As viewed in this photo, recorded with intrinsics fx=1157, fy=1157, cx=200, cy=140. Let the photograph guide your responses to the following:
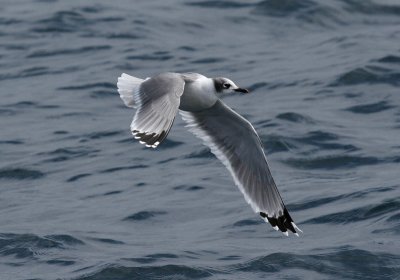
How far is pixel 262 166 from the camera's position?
8867 millimetres

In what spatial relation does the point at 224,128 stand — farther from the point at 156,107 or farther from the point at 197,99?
the point at 156,107

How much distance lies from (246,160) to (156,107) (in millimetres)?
1564

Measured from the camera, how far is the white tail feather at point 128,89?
827cm

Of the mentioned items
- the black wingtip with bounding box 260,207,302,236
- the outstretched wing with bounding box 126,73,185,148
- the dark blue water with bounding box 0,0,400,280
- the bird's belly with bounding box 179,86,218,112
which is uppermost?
the outstretched wing with bounding box 126,73,185,148

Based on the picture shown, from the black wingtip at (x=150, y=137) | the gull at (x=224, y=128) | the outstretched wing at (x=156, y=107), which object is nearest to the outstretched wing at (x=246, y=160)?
the gull at (x=224, y=128)

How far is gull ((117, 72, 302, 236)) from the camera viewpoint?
321 inches

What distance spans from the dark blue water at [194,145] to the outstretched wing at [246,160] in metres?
0.41

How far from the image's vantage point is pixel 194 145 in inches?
470

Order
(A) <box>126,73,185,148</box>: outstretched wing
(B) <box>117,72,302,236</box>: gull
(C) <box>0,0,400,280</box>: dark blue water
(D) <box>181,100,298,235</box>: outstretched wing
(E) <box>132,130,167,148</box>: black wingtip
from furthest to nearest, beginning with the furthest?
(C) <box>0,0,400,280</box>: dark blue water
(D) <box>181,100,298,235</box>: outstretched wing
(B) <box>117,72,302,236</box>: gull
(A) <box>126,73,185,148</box>: outstretched wing
(E) <box>132,130,167,148</box>: black wingtip

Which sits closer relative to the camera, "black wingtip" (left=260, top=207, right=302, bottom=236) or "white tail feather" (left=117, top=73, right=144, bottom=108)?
"white tail feather" (left=117, top=73, right=144, bottom=108)

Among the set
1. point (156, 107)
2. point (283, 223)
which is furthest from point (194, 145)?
point (156, 107)

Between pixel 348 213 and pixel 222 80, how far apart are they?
7.28 feet

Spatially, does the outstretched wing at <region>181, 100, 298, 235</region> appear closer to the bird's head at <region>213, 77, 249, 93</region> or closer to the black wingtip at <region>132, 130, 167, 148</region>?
the bird's head at <region>213, 77, 249, 93</region>

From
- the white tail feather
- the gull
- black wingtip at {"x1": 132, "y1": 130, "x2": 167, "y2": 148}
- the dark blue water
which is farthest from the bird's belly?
the dark blue water
